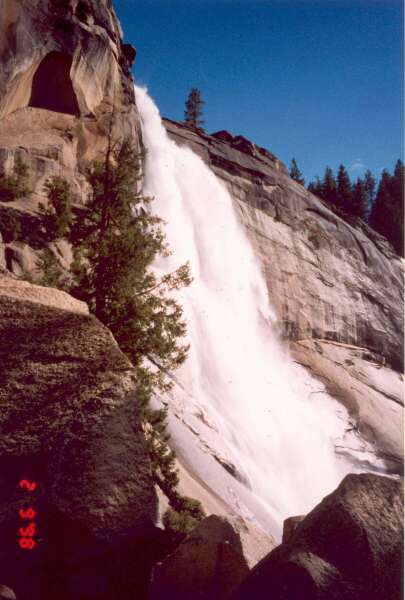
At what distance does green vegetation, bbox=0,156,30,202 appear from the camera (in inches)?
577

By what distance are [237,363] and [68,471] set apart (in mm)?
16775

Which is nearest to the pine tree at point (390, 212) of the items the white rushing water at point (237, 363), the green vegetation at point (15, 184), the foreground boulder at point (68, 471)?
the white rushing water at point (237, 363)

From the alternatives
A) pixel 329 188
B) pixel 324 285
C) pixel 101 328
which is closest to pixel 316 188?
pixel 329 188

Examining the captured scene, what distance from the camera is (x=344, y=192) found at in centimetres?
4909

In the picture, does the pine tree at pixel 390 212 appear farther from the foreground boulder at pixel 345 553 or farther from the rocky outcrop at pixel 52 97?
the foreground boulder at pixel 345 553

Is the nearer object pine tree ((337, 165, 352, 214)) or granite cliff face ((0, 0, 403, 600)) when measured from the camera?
granite cliff face ((0, 0, 403, 600))

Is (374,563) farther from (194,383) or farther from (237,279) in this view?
(237,279)

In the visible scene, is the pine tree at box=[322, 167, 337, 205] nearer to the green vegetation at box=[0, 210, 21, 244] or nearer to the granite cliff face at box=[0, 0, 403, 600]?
the granite cliff face at box=[0, 0, 403, 600]

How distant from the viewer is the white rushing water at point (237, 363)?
1606 cm

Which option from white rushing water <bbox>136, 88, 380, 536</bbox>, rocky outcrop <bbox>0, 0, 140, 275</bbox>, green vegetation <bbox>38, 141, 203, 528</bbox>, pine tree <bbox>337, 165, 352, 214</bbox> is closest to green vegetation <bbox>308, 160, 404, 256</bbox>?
pine tree <bbox>337, 165, 352, 214</bbox>

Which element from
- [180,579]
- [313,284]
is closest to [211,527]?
[180,579]

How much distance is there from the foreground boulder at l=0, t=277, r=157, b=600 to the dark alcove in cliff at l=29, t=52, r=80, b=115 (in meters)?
16.2

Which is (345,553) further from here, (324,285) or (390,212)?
(390,212)

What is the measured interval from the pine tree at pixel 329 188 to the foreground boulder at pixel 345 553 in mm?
47754
